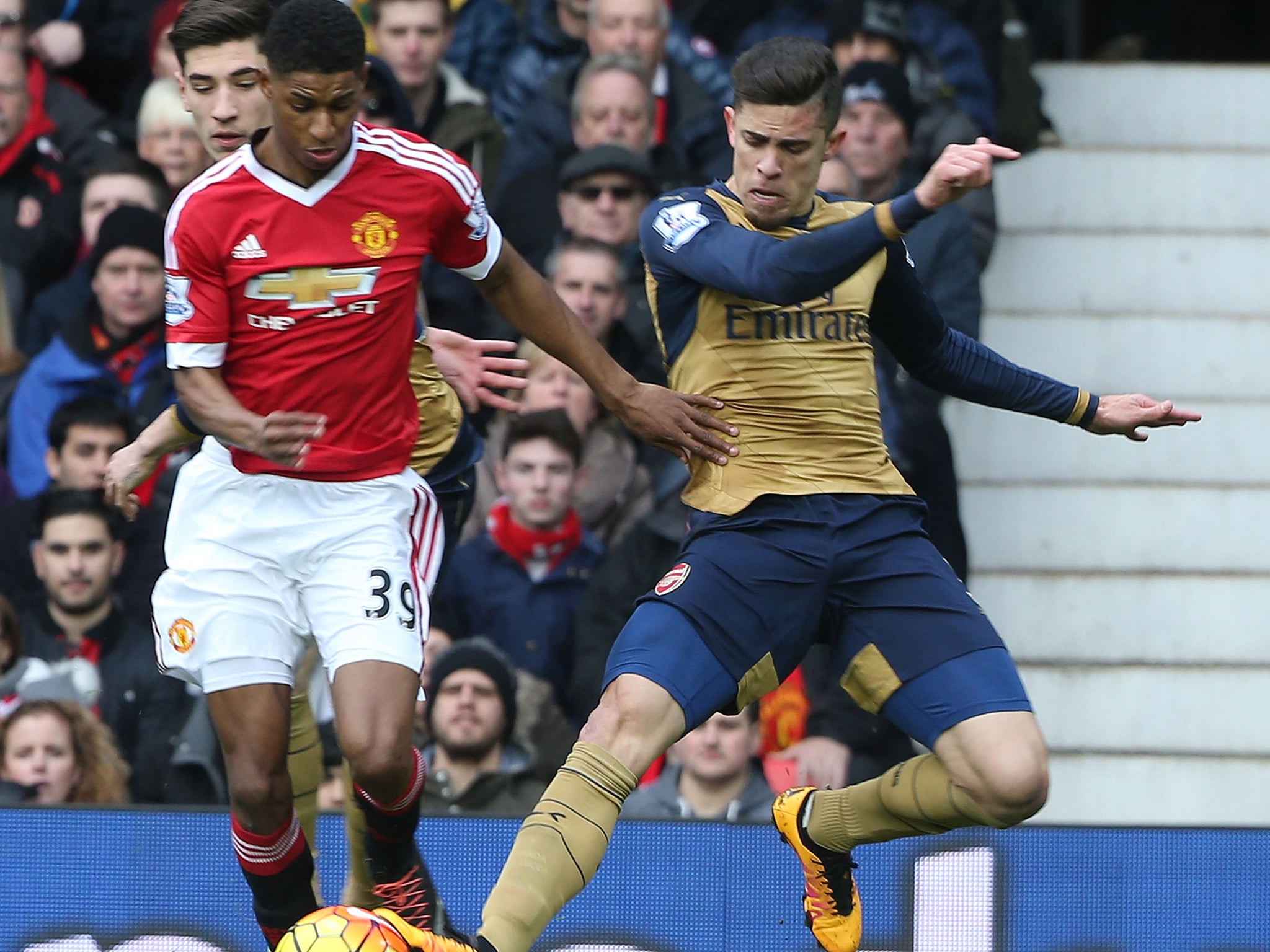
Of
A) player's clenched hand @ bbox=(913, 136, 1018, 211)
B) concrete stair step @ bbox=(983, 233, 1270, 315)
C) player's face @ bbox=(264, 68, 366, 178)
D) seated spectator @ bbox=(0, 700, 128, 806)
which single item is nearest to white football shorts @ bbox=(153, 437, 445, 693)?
player's face @ bbox=(264, 68, 366, 178)

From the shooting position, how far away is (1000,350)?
8898 millimetres

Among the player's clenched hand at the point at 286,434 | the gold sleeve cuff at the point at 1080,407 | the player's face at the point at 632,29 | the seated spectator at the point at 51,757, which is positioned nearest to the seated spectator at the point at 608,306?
the player's face at the point at 632,29

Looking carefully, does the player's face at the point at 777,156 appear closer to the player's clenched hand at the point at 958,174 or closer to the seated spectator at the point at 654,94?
the player's clenched hand at the point at 958,174

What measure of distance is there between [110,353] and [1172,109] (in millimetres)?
5365

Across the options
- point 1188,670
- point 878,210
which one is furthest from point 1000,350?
point 878,210

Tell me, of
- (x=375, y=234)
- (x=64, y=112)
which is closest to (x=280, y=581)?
(x=375, y=234)

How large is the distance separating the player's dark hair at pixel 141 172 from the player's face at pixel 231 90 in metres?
2.99

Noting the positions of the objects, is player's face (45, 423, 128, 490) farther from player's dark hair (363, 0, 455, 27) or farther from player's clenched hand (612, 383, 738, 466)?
player's clenched hand (612, 383, 738, 466)

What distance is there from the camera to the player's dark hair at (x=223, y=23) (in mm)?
4980

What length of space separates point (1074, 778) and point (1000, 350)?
2182 mm

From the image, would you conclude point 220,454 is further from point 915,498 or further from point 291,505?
point 915,498

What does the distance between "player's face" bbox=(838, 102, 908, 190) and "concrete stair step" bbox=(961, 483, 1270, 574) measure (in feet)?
4.73

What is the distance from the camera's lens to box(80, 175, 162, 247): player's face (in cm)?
792

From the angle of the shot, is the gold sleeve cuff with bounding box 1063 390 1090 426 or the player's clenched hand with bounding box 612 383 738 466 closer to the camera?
the player's clenched hand with bounding box 612 383 738 466
